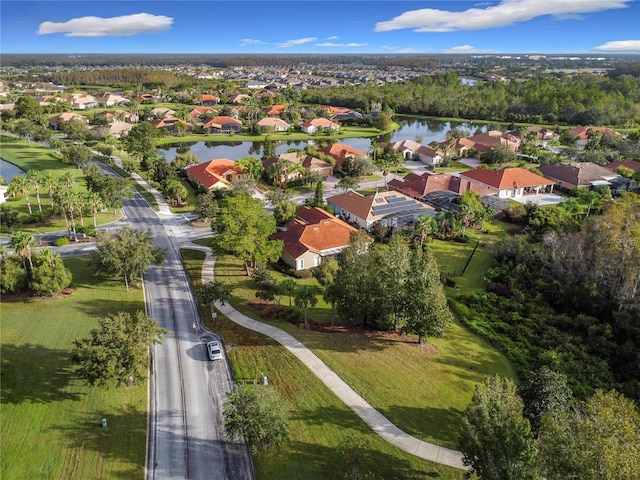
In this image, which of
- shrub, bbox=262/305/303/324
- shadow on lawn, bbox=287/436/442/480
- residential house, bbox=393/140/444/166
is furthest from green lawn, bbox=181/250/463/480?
residential house, bbox=393/140/444/166

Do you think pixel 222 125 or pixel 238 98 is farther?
pixel 238 98

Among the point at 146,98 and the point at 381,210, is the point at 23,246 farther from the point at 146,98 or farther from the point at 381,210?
the point at 146,98

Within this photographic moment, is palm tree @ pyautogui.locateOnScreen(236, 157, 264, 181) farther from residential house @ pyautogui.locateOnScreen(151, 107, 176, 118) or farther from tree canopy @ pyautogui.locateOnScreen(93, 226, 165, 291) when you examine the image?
residential house @ pyautogui.locateOnScreen(151, 107, 176, 118)

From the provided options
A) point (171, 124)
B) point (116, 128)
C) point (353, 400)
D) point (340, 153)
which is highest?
point (171, 124)

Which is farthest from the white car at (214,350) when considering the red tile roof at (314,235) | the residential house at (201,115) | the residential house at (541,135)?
the residential house at (201,115)

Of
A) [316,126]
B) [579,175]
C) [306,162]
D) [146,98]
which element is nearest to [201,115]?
[316,126]
